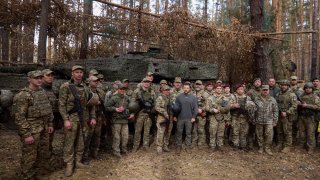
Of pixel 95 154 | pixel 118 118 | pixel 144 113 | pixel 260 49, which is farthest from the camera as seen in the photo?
pixel 260 49

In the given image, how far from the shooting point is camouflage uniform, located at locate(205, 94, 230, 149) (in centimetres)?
827

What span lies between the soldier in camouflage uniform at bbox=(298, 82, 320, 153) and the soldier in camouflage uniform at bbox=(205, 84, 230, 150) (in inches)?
90.6

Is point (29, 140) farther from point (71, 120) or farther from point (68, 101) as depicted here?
point (68, 101)

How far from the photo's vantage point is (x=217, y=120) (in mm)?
8320

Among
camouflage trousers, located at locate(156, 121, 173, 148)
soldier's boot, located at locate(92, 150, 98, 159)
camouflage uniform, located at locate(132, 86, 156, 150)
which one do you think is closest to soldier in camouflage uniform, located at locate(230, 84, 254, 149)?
camouflage trousers, located at locate(156, 121, 173, 148)

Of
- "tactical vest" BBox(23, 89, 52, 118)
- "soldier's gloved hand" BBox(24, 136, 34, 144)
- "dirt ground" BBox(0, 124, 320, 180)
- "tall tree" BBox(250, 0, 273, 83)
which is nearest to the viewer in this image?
"soldier's gloved hand" BBox(24, 136, 34, 144)

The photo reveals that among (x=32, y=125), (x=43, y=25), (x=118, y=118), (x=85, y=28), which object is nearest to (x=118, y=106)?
(x=118, y=118)

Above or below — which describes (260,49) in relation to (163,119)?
above

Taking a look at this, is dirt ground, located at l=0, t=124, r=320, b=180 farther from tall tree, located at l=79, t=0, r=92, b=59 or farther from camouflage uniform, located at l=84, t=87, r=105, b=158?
tall tree, located at l=79, t=0, r=92, b=59

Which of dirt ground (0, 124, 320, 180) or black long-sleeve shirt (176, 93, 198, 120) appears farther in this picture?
black long-sleeve shirt (176, 93, 198, 120)

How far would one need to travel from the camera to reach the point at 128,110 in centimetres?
766

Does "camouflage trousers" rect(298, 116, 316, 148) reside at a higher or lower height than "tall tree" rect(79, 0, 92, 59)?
lower

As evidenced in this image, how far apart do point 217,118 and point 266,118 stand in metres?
1.36

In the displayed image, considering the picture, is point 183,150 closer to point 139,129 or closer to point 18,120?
point 139,129
